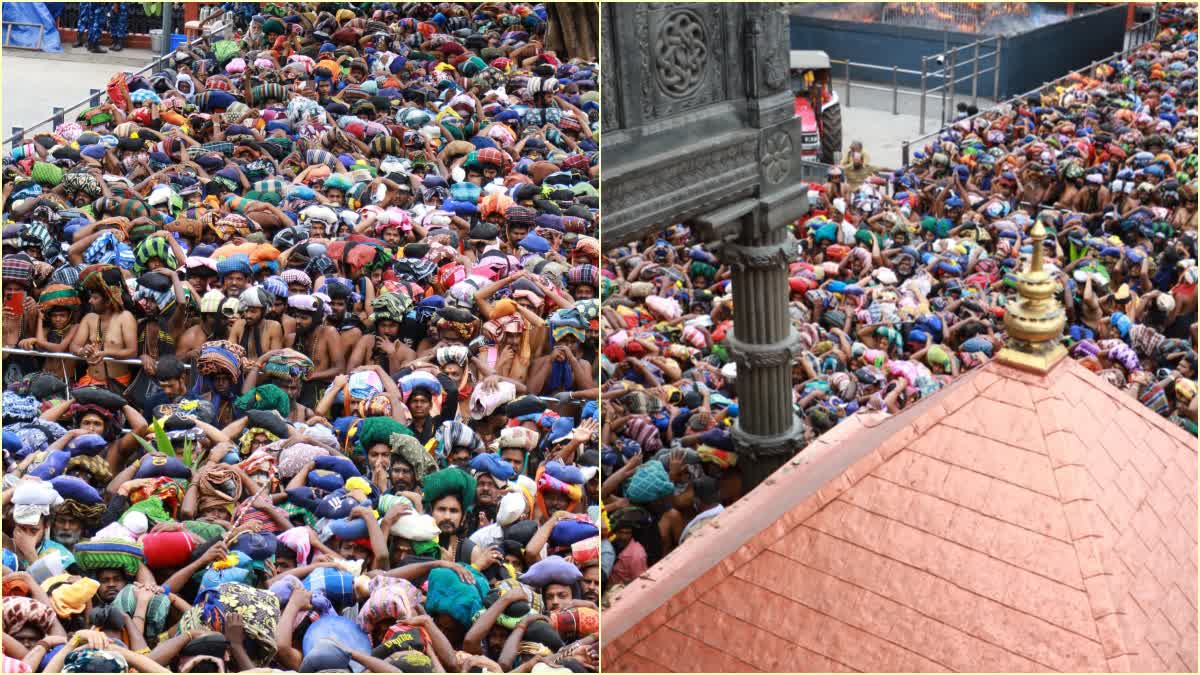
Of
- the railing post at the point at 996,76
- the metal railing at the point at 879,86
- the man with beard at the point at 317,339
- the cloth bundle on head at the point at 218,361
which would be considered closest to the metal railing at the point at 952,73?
the railing post at the point at 996,76

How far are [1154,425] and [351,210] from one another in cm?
743

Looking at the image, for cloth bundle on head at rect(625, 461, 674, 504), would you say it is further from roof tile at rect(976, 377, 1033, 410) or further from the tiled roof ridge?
roof tile at rect(976, 377, 1033, 410)

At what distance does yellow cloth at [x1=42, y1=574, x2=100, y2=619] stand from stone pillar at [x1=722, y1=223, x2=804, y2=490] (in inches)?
203

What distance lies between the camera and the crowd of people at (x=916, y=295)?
31.5 feet

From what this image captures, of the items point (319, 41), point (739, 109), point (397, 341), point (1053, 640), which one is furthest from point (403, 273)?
point (319, 41)

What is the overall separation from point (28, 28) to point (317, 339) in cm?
826

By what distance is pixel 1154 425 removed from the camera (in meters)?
5.15

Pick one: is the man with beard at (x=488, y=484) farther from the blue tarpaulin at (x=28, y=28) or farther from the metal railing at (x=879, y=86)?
the metal railing at (x=879, y=86)

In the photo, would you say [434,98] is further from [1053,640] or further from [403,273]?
[1053,640]

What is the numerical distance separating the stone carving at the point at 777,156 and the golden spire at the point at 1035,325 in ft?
14.5

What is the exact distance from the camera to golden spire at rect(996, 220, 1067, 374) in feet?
15.3

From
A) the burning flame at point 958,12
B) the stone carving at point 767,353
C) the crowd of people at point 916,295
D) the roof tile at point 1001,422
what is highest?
the roof tile at point 1001,422

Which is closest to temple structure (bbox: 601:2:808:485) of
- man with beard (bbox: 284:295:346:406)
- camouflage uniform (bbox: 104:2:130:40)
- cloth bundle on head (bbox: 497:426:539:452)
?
cloth bundle on head (bbox: 497:426:539:452)

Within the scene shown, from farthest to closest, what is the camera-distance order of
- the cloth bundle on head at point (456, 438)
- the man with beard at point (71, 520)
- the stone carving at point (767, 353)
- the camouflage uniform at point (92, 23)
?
the camouflage uniform at point (92, 23) → the stone carving at point (767, 353) → the cloth bundle on head at point (456, 438) → the man with beard at point (71, 520)
